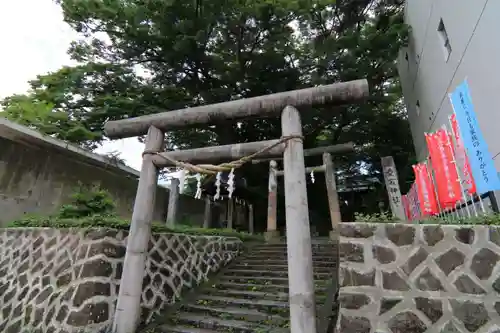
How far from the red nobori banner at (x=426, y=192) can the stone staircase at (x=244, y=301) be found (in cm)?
303

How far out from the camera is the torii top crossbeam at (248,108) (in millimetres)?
4199

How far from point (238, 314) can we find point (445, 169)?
5.28 m

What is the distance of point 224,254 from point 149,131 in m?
4.69

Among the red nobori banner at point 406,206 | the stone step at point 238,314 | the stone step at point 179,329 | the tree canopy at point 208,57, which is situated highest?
the tree canopy at point 208,57

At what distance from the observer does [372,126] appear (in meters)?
15.8

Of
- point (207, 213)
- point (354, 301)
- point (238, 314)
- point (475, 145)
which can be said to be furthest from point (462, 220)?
point (207, 213)

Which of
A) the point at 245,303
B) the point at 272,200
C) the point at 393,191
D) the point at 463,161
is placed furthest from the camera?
the point at 272,200

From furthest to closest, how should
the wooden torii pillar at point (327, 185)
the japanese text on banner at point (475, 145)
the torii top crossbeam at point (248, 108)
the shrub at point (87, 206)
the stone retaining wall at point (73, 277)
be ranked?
the wooden torii pillar at point (327, 185) → the shrub at point (87, 206) → the stone retaining wall at point (73, 277) → the japanese text on banner at point (475, 145) → the torii top crossbeam at point (248, 108)

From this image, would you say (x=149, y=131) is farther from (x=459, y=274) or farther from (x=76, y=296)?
(x=459, y=274)

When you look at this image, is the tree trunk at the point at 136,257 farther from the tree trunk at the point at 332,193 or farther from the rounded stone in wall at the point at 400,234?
the tree trunk at the point at 332,193

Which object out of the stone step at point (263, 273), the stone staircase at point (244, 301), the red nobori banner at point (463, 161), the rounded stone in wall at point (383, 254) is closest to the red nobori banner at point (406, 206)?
the stone staircase at point (244, 301)

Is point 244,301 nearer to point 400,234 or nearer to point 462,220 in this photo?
point 400,234

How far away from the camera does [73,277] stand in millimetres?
5129

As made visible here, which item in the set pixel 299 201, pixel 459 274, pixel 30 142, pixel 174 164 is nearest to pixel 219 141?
pixel 30 142
